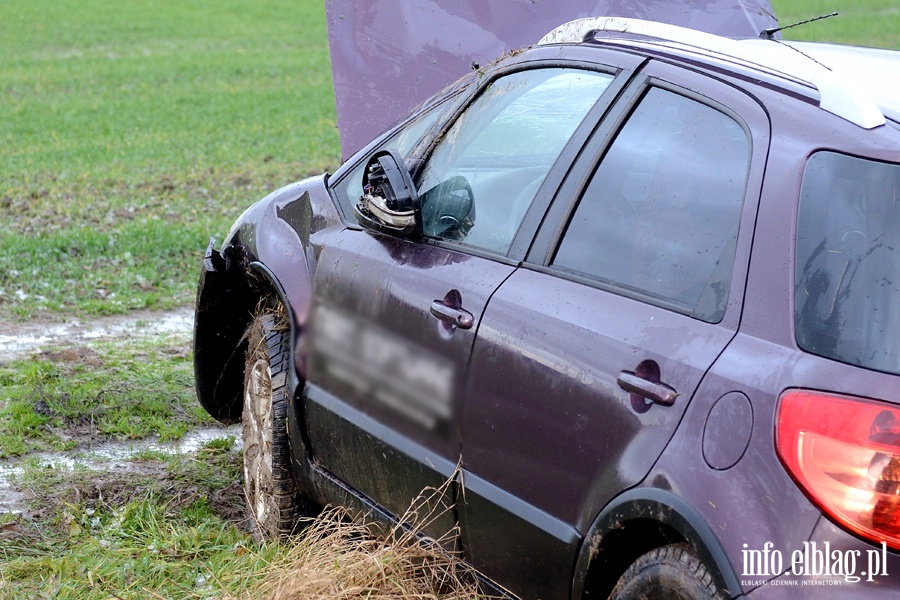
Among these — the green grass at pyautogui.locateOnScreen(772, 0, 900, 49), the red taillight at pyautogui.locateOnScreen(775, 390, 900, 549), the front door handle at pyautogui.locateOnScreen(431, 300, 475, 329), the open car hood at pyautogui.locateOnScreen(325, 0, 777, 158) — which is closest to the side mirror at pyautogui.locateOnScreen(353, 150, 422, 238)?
the front door handle at pyautogui.locateOnScreen(431, 300, 475, 329)

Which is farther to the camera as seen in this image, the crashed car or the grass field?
the grass field

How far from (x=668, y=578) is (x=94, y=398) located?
4126mm

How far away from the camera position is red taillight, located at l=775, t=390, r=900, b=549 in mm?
1983

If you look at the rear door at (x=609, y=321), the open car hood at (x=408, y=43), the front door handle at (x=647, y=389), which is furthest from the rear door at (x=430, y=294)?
the open car hood at (x=408, y=43)

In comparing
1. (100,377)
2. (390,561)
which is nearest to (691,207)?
(390,561)

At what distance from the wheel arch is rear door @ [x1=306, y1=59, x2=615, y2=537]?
599 mm

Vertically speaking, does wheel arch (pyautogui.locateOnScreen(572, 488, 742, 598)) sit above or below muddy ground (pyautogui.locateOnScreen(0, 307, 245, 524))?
above

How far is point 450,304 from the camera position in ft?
9.98

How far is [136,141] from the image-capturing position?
1753 centimetres

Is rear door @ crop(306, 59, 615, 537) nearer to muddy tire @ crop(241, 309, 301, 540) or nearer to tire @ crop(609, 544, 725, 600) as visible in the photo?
muddy tire @ crop(241, 309, 301, 540)

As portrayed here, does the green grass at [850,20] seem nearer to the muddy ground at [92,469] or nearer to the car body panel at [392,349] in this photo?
the muddy ground at [92,469]

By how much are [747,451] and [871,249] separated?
1.48 ft

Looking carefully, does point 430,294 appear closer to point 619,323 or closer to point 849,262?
point 619,323

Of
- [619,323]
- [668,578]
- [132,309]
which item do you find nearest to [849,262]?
[619,323]
